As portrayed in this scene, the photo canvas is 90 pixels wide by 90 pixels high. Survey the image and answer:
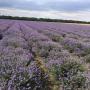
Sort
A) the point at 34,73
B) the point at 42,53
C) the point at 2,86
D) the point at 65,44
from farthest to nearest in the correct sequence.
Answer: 1. the point at 65,44
2. the point at 42,53
3. the point at 34,73
4. the point at 2,86

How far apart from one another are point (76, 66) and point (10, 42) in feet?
18.1

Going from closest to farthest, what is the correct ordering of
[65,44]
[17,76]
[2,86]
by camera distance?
1. [2,86]
2. [17,76]
3. [65,44]

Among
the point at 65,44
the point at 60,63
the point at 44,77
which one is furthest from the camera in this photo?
the point at 65,44

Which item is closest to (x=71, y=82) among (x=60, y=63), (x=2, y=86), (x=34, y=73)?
(x=34, y=73)

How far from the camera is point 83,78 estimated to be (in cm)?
645

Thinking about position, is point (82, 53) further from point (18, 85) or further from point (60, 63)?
point (18, 85)

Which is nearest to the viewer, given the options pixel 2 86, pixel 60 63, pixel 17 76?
pixel 2 86

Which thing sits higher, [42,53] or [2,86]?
[2,86]

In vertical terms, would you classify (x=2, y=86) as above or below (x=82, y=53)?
above

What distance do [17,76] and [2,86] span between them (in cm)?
74

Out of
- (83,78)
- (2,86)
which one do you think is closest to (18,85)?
(2,86)

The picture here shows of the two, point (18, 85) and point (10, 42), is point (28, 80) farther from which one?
point (10, 42)

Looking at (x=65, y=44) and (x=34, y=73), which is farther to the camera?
(x=65, y=44)

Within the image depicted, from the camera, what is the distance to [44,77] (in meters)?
7.32
